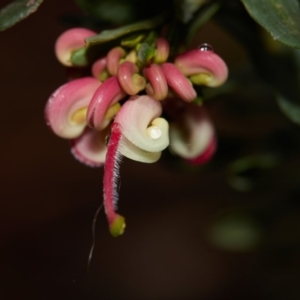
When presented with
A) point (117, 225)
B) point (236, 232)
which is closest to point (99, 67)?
point (117, 225)

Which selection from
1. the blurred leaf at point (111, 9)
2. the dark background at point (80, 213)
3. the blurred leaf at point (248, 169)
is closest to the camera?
the blurred leaf at point (111, 9)

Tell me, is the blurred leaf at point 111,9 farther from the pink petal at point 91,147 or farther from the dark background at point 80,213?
the dark background at point 80,213

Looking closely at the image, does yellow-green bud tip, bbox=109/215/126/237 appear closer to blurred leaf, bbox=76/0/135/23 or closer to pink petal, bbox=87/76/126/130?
pink petal, bbox=87/76/126/130

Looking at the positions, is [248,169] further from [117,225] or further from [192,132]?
[117,225]

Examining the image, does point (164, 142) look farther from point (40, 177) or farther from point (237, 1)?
point (40, 177)

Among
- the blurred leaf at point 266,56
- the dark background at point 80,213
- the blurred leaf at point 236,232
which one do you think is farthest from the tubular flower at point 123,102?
the dark background at point 80,213

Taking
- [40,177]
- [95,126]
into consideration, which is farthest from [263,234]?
[40,177]
